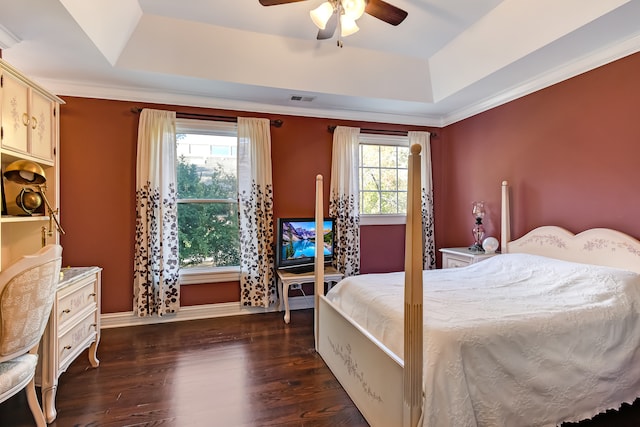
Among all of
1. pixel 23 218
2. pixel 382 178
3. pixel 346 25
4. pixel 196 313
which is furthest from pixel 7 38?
pixel 382 178

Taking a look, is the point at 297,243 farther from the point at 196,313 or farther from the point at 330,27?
the point at 330,27

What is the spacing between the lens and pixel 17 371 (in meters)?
1.67

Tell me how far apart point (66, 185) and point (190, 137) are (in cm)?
135

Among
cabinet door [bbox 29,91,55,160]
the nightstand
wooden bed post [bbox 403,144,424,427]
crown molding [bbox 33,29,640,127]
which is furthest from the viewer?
the nightstand

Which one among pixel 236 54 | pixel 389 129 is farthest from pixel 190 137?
pixel 389 129

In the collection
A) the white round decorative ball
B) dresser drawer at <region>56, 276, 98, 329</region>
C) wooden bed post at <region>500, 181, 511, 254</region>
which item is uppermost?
wooden bed post at <region>500, 181, 511, 254</region>

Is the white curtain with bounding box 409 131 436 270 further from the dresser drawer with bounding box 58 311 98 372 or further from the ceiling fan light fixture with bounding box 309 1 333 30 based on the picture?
the dresser drawer with bounding box 58 311 98 372

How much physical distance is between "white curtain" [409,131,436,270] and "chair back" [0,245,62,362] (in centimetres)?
399

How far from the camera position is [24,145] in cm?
217

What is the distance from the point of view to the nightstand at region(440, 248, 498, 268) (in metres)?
3.47

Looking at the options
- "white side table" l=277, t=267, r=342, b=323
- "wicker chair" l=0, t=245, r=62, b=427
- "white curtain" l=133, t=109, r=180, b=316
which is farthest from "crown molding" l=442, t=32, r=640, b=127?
"wicker chair" l=0, t=245, r=62, b=427

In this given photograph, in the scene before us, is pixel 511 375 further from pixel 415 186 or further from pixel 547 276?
pixel 547 276

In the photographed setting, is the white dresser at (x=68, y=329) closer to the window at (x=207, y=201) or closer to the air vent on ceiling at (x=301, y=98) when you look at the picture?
the window at (x=207, y=201)

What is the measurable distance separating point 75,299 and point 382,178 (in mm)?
3633
